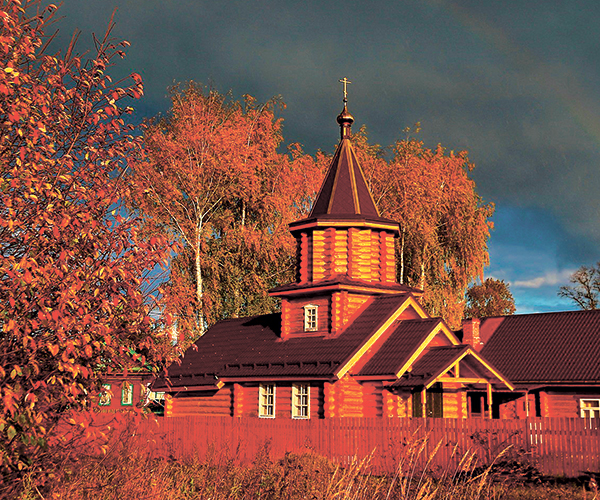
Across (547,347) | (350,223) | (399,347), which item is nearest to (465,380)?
(399,347)

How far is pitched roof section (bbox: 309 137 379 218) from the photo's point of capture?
29.1 meters

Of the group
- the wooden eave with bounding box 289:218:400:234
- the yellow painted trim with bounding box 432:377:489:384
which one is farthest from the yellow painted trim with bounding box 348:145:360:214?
the yellow painted trim with bounding box 432:377:489:384

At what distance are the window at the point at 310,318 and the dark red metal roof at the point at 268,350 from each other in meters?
0.58

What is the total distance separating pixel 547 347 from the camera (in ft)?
101

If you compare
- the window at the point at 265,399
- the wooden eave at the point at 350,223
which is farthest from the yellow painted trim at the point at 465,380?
the wooden eave at the point at 350,223

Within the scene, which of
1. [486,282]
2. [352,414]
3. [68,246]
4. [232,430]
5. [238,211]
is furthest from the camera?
[486,282]

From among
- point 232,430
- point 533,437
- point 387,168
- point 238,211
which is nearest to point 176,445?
point 232,430

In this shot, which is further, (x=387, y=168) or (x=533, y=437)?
(x=387, y=168)

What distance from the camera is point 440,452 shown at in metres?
18.8

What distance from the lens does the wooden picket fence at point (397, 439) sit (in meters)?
16.9

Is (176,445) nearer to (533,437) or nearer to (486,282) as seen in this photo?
(533,437)

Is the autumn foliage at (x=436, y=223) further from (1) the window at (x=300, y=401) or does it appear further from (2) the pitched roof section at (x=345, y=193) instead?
(1) the window at (x=300, y=401)

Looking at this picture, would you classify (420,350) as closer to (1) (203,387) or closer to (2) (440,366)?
(2) (440,366)

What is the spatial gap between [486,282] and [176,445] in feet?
182
